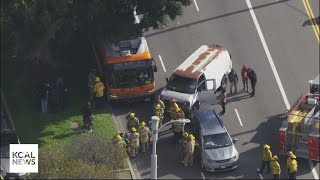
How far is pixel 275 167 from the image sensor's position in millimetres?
33156

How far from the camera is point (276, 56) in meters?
42.9

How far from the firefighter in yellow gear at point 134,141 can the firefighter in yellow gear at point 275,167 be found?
6.33 m

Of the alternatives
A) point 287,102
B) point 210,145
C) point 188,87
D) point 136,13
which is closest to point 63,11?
point 136,13

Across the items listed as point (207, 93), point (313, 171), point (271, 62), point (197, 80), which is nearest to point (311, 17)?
point (271, 62)

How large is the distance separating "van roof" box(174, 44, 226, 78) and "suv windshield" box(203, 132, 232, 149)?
15.2 feet

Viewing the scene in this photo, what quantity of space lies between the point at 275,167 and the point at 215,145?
9.63 feet

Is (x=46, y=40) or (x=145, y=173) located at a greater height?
(x=46, y=40)

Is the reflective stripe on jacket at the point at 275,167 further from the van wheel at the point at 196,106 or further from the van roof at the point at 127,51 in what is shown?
the van roof at the point at 127,51

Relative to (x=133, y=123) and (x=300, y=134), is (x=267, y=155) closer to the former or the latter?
(x=300, y=134)

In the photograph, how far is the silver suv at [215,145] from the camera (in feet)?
112

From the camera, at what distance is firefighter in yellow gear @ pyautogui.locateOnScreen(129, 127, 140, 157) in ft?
116

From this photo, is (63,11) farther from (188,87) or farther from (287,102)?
(287,102)

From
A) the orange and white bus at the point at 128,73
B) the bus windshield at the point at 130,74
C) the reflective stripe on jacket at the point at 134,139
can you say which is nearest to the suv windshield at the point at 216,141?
the reflective stripe on jacket at the point at 134,139

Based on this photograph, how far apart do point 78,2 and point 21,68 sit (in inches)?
304
